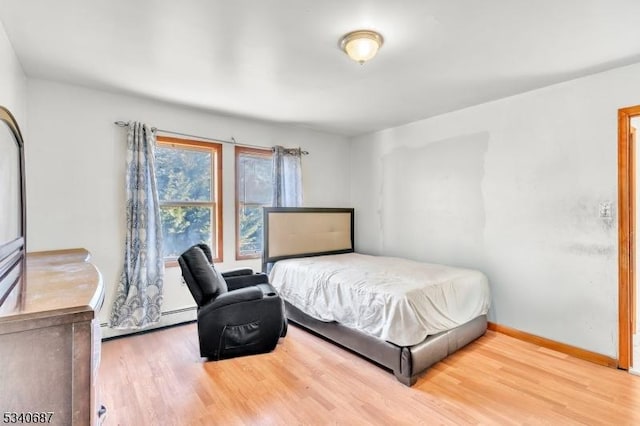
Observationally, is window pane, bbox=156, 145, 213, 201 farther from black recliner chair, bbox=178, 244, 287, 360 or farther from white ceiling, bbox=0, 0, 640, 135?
black recliner chair, bbox=178, 244, 287, 360

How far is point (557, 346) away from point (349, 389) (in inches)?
82.1

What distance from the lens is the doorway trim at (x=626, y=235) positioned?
2541 millimetres

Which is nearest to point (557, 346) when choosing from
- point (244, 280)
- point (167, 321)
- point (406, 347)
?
point (406, 347)

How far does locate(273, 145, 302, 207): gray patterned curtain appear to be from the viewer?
4.30 meters

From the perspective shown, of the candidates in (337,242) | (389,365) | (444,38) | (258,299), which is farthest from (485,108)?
(258,299)

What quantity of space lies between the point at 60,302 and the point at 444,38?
251 cm

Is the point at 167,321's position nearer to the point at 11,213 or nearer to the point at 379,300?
the point at 11,213

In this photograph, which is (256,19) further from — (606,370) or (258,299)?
(606,370)

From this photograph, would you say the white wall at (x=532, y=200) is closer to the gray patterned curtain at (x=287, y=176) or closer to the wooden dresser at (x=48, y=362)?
the gray patterned curtain at (x=287, y=176)

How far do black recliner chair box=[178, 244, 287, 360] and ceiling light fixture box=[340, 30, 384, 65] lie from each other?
6.75 ft

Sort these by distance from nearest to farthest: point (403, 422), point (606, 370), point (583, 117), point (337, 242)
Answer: point (403, 422), point (606, 370), point (583, 117), point (337, 242)

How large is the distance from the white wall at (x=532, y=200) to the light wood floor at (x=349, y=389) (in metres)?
0.45

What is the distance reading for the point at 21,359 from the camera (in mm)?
877

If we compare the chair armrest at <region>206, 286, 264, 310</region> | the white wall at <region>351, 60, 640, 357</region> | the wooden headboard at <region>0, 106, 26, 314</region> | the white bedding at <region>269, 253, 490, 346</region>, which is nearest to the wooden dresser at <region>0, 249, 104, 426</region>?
the wooden headboard at <region>0, 106, 26, 314</region>
